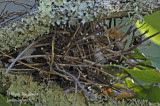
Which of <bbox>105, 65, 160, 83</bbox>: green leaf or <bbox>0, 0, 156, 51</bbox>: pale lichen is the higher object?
<bbox>0, 0, 156, 51</bbox>: pale lichen

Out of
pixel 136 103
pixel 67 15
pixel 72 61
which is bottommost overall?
pixel 136 103

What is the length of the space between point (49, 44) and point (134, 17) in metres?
0.23

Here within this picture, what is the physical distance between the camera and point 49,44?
0.54 meters

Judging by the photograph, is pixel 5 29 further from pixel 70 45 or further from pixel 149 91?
pixel 149 91

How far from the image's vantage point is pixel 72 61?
53 cm

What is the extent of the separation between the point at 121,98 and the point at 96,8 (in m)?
0.24

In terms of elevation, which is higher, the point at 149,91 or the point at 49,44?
the point at 49,44

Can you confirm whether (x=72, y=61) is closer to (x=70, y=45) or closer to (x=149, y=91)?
(x=70, y=45)

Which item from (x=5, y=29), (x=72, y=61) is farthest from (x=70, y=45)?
(x=5, y=29)

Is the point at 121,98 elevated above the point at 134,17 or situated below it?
below

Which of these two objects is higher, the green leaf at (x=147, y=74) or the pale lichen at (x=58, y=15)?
the pale lichen at (x=58, y=15)

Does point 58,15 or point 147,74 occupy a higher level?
point 58,15

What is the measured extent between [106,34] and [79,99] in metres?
0.19

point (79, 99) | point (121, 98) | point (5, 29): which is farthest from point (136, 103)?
point (5, 29)
